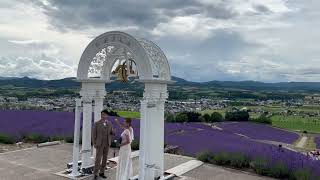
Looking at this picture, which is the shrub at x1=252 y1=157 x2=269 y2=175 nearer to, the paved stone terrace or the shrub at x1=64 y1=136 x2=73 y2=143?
the paved stone terrace

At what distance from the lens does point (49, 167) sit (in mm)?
10641

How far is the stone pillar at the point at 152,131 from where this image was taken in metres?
8.76

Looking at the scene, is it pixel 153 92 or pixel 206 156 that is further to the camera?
pixel 206 156

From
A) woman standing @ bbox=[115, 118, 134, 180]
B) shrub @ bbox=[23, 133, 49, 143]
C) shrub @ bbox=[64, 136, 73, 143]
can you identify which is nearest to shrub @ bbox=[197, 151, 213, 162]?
woman standing @ bbox=[115, 118, 134, 180]

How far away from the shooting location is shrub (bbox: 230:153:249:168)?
11.3 metres

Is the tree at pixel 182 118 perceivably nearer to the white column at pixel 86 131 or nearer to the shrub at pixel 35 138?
the shrub at pixel 35 138

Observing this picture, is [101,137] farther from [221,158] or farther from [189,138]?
[189,138]

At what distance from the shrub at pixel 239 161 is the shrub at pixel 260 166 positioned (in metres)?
0.36

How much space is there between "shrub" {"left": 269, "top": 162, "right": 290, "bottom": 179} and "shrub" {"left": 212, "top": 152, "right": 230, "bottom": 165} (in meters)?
1.50

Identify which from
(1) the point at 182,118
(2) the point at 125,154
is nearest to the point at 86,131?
(2) the point at 125,154

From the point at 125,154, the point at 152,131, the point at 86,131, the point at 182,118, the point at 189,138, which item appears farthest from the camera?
the point at 182,118

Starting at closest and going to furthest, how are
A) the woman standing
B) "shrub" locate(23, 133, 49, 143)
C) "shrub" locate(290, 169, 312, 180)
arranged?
1. the woman standing
2. "shrub" locate(290, 169, 312, 180)
3. "shrub" locate(23, 133, 49, 143)

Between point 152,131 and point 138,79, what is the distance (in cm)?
131

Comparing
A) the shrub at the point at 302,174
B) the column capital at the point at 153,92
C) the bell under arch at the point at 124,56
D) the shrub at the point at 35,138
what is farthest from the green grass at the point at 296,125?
the column capital at the point at 153,92
